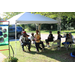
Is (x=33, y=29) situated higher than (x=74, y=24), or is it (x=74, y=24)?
(x=74, y=24)

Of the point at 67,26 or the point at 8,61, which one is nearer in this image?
the point at 8,61

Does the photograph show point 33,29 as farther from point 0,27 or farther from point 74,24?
point 0,27

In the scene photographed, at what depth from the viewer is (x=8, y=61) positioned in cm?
442

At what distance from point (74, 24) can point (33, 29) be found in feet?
44.9
